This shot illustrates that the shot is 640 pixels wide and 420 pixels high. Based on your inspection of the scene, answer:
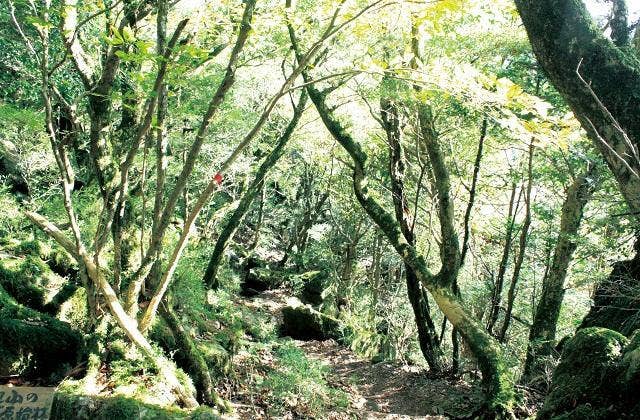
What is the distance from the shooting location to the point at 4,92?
9242 mm

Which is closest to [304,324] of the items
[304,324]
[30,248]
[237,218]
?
[304,324]

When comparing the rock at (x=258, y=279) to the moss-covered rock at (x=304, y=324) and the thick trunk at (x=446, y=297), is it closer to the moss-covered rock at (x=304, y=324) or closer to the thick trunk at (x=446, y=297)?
the moss-covered rock at (x=304, y=324)

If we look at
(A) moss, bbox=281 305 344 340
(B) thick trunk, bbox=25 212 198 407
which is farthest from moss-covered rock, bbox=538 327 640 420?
(A) moss, bbox=281 305 344 340

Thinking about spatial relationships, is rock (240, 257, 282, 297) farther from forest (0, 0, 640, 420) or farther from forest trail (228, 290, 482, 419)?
forest trail (228, 290, 482, 419)

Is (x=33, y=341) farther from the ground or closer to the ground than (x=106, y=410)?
farther from the ground

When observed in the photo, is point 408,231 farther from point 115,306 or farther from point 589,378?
point 115,306

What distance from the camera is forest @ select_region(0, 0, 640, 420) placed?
3520 millimetres

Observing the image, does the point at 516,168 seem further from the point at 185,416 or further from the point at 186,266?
the point at 185,416

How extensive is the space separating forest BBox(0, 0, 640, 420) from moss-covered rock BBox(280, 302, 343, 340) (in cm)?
6

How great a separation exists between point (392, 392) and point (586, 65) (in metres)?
7.02

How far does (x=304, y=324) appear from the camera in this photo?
12734mm

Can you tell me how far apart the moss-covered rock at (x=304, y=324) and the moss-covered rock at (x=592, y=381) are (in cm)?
943

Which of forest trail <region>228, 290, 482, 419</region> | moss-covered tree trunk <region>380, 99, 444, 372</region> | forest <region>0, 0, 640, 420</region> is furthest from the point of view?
moss-covered tree trunk <region>380, 99, 444, 372</region>

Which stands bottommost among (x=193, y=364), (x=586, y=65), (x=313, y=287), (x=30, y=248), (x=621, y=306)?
(x=193, y=364)
